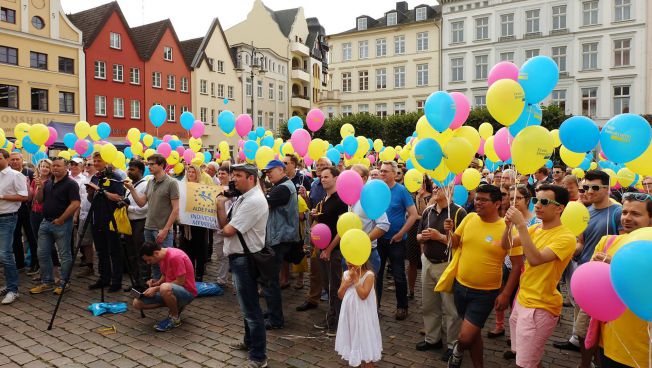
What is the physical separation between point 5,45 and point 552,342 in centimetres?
3133

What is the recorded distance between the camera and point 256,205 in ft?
14.3

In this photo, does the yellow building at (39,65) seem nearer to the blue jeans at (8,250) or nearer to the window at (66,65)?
the window at (66,65)

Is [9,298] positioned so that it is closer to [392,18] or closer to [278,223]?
[278,223]

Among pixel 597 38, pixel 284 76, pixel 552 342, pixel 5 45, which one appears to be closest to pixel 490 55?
pixel 597 38

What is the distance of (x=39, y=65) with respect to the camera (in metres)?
28.1

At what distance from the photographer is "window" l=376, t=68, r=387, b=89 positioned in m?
44.0

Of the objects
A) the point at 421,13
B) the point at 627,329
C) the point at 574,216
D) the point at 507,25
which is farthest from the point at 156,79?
the point at 627,329

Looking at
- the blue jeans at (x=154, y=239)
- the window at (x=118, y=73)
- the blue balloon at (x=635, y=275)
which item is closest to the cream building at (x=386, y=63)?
the window at (x=118, y=73)

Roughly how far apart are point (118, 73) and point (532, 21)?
32006 mm

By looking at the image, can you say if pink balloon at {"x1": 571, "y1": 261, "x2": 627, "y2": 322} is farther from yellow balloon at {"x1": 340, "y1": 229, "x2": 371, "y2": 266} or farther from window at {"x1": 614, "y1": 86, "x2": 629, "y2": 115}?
window at {"x1": 614, "y1": 86, "x2": 629, "y2": 115}

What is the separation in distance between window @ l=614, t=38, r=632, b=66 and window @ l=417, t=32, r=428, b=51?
14879 mm

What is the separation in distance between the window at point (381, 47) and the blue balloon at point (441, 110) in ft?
135

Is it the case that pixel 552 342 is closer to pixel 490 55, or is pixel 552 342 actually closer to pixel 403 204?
pixel 403 204

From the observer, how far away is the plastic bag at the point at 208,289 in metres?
6.69
